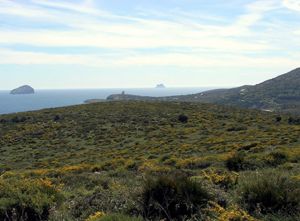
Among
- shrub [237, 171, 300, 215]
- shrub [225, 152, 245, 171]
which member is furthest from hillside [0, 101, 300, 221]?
shrub [237, 171, 300, 215]

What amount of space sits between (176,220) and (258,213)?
145 cm

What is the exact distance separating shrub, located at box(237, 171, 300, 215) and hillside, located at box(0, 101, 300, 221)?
7.5 inches

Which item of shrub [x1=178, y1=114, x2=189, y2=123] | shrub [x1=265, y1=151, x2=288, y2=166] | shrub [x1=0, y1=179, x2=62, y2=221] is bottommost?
shrub [x1=178, y1=114, x2=189, y2=123]

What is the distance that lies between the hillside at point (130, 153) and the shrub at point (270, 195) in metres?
0.19

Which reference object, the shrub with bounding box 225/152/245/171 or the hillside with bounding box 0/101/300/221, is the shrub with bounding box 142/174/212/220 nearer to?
the hillside with bounding box 0/101/300/221

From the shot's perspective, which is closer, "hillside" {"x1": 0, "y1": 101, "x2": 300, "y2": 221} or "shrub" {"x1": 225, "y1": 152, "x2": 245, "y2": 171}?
"hillside" {"x1": 0, "y1": 101, "x2": 300, "y2": 221}

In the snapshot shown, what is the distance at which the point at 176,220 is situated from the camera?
7.34 meters

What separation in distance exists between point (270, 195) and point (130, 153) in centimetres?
2200

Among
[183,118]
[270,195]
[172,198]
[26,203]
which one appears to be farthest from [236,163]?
[183,118]

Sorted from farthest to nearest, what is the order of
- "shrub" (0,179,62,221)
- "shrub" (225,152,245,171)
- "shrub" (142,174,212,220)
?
1. "shrub" (225,152,245,171)
2. "shrub" (0,179,62,221)
3. "shrub" (142,174,212,220)

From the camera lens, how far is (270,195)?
7.57 m

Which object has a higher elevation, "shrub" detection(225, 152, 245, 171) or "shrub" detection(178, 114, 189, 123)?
"shrub" detection(225, 152, 245, 171)

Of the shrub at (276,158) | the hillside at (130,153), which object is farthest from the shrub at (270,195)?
the shrub at (276,158)

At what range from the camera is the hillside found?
29.3 feet
